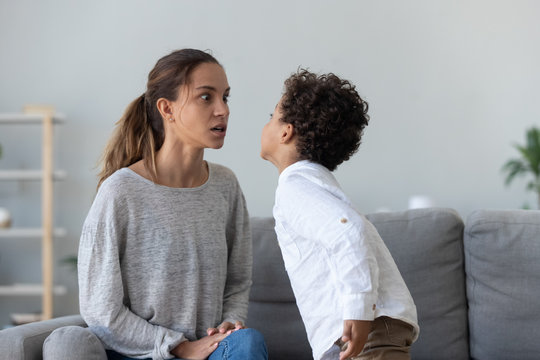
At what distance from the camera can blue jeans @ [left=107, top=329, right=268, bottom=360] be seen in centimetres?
143

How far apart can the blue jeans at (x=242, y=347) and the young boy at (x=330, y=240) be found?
0.44ft

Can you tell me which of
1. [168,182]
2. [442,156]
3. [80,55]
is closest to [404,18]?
[442,156]

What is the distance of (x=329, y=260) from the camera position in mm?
1327

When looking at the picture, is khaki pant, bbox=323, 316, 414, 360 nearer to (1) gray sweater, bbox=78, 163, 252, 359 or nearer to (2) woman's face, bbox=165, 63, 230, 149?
(1) gray sweater, bbox=78, 163, 252, 359

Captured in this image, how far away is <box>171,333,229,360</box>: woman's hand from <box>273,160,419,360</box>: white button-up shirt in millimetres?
278

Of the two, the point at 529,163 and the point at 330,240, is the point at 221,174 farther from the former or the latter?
the point at 529,163

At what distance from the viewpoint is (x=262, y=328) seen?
209cm

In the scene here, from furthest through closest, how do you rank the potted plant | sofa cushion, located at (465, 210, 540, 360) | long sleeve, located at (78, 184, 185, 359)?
the potted plant
sofa cushion, located at (465, 210, 540, 360)
long sleeve, located at (78, 184, 185, 359)

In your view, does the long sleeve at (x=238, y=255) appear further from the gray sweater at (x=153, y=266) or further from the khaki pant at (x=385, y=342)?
the khaki pant at (x=385, y=342)

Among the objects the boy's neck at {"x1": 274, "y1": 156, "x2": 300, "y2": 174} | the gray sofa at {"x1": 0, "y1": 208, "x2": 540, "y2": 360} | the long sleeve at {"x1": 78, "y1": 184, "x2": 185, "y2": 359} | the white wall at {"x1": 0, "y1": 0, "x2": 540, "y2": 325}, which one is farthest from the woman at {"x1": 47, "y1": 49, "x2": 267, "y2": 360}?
the white wall at {"x1": 0, "y1": 0, "x2": 540, "y2": 325}

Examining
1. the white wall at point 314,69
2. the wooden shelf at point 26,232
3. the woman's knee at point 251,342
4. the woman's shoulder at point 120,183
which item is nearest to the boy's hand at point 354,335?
the woman's knee at point 251,342

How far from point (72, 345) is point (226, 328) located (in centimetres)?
39

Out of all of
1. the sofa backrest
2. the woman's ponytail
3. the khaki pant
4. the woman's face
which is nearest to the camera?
the khaki pant

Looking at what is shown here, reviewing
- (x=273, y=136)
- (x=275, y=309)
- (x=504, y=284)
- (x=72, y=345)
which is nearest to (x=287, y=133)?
(x=273, y=136)
